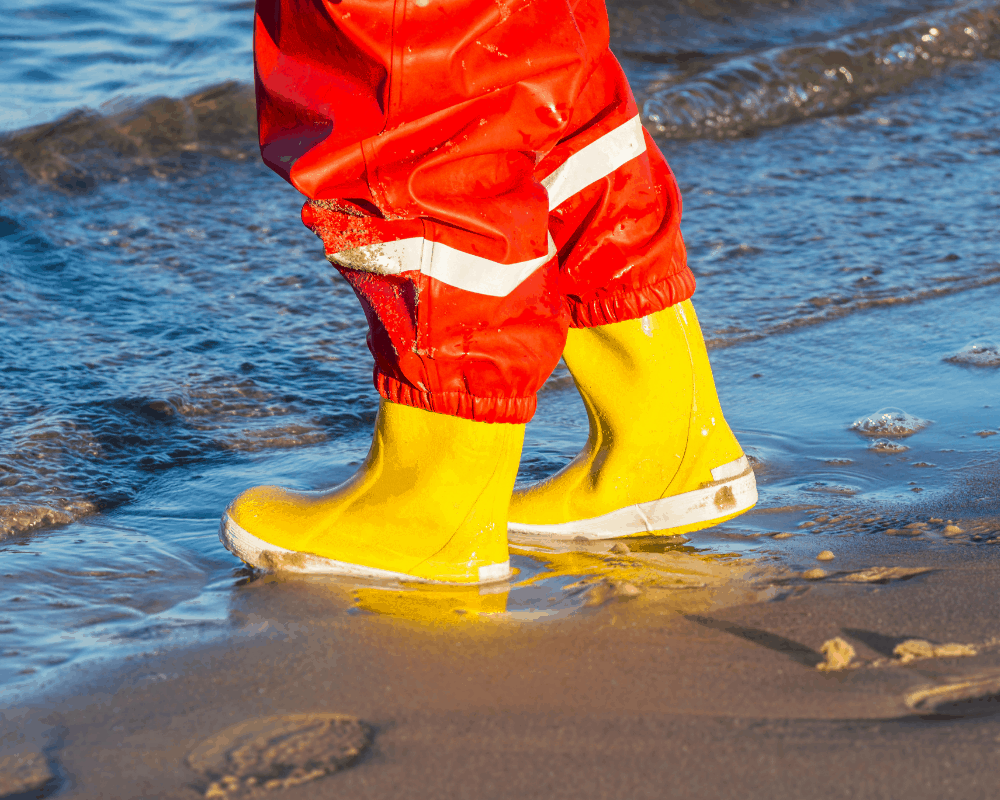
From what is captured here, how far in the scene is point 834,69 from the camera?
673 centimetres

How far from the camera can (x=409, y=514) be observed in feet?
5.29

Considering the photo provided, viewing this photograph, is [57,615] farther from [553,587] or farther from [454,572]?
[553,587]

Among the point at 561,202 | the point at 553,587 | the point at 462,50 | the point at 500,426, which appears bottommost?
the point at 553,587

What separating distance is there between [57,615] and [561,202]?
1013mm

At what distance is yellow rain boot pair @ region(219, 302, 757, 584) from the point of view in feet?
5.20

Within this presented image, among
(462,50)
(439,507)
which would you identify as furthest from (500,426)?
(462,50)

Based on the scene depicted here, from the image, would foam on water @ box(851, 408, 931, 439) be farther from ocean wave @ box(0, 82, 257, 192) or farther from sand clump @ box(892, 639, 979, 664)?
ocean wave @ box(0, 82, 257, 192)

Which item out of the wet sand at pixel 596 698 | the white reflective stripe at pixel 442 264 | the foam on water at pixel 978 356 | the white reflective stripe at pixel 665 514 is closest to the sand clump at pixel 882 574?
the wet sand at pixel 596 698

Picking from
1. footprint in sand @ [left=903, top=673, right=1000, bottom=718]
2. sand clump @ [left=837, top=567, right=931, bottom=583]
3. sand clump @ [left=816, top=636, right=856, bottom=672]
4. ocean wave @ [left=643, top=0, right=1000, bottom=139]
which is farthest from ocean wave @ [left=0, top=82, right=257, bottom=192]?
footprint in sand @ [left=903, top=673, right=1000, bottom=718]

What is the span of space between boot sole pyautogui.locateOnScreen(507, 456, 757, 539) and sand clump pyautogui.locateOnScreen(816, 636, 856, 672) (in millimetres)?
512

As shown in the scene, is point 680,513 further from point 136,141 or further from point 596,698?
point 136,141

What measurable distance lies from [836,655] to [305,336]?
2.09 metres

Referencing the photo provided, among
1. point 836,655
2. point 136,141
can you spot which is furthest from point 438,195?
point 136,141

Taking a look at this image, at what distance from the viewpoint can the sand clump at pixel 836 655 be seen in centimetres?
127
